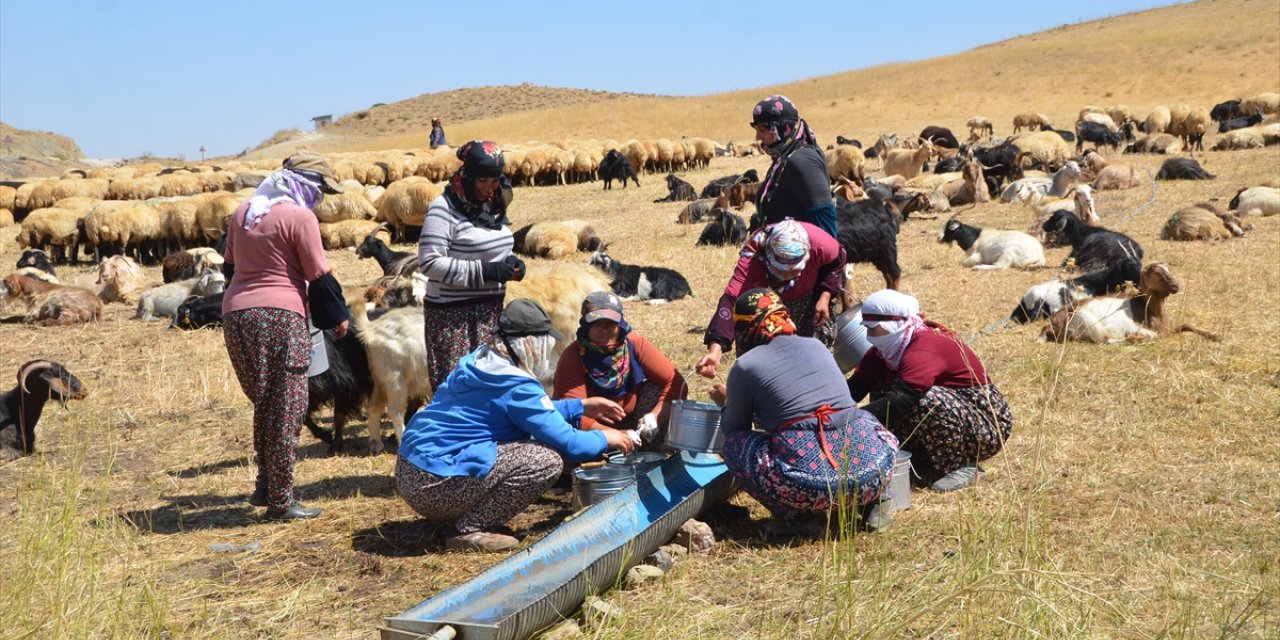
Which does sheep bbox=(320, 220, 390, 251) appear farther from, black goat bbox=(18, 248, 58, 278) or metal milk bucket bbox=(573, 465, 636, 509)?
metal milk bucket bbox=(573, 465, 636, 509)

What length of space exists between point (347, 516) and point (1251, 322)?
6.63 metres

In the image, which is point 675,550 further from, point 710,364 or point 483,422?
point 483,422

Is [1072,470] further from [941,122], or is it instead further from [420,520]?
[941,122]

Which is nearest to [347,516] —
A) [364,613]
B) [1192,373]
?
[364,613]

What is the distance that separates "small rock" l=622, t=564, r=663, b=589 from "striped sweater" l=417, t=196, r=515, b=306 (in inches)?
71.8

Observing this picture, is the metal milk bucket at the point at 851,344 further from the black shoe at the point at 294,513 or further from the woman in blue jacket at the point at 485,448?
the black shoe at the point at 294,513

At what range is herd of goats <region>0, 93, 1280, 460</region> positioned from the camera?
718 cm

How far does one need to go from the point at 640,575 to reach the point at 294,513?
2.03 m

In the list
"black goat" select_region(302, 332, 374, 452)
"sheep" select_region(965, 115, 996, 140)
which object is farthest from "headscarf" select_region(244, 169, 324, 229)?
"sheep" select_region(965, 115, 996, 140)

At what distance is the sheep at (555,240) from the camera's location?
51.8 ft

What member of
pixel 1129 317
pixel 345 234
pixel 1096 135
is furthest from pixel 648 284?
pixel 1096 135

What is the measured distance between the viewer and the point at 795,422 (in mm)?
4602

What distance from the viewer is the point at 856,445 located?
15.1 feet

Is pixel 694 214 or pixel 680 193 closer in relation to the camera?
pixel 694 214
